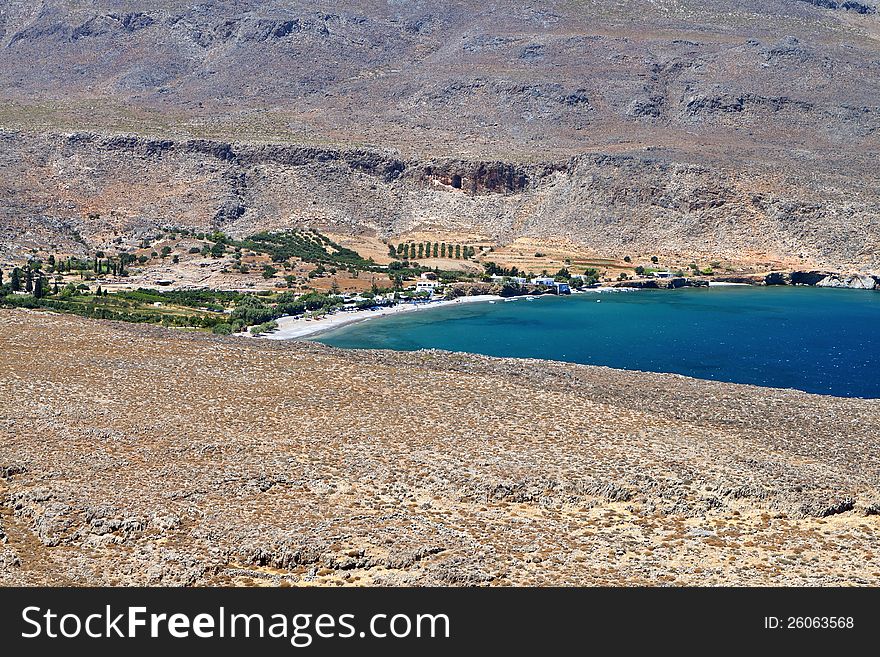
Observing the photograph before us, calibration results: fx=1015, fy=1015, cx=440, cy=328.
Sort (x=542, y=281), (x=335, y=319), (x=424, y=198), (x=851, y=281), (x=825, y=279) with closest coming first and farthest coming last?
1. (x=335, y=319)
2. (x=542, y=281)
3. (x=851, y=281)
4. (x=825, y=279)
5. (x=424, y=198)

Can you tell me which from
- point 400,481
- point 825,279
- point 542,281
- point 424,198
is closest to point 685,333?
point 542,281

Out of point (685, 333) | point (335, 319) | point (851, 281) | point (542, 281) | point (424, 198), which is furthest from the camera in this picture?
point (424, 198)

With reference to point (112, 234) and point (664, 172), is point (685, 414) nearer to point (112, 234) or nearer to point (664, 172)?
point (112, 234)

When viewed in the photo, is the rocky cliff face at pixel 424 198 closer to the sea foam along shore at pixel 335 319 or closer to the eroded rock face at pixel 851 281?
the eroded rock face at pixel 851 281

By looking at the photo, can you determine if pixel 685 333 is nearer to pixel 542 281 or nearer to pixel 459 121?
pixel 542 281

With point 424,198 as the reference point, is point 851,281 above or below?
below

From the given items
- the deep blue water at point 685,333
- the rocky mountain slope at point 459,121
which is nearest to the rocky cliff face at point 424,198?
the rocky mountain slope at point 459,121
